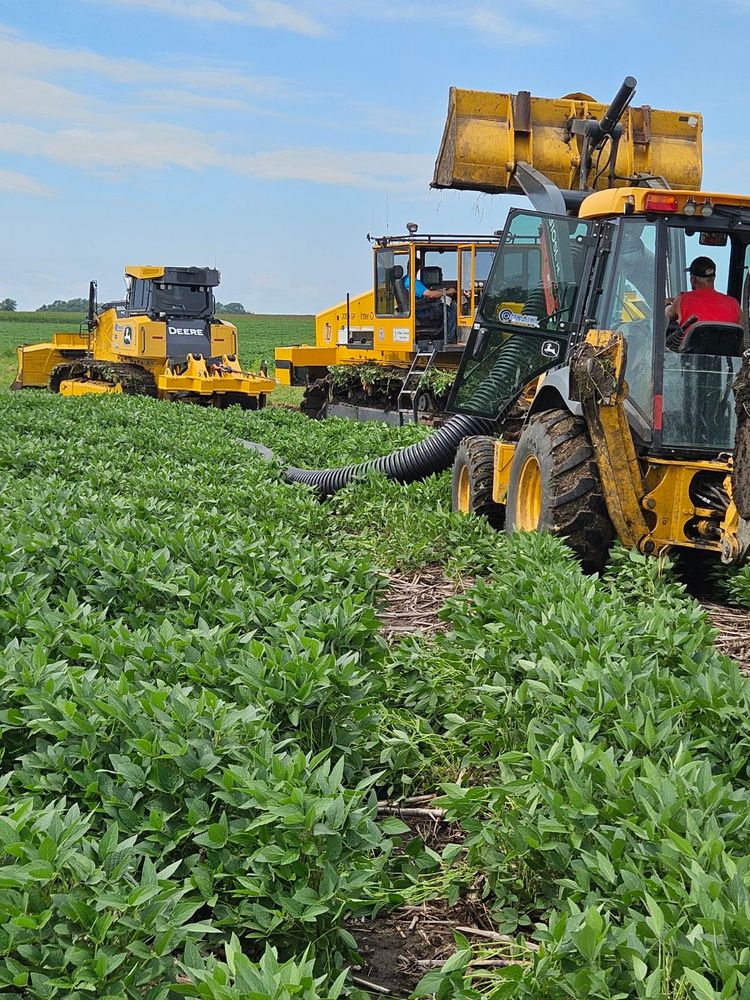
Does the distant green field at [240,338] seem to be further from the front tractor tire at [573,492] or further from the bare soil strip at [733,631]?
the bare soil strip at [733,631]

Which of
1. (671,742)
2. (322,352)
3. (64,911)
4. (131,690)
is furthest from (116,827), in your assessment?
(322,352)

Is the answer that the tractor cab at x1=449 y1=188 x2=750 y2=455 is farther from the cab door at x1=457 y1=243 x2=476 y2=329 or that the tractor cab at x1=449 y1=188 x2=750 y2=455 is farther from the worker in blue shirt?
the worker in blue shirt

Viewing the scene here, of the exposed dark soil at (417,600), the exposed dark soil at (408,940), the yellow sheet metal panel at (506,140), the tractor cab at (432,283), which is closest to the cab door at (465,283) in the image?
the tractor cab at (432,283)

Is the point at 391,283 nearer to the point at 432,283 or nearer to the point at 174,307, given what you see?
the point at 432,283

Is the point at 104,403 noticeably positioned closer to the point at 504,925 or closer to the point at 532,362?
the point at 532,362

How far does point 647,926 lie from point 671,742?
97 centimetres

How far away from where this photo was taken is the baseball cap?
20.6ft

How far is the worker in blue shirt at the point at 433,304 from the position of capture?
18.0 m

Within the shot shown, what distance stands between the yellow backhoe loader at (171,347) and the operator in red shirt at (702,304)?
54.5 ft

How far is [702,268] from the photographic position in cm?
628

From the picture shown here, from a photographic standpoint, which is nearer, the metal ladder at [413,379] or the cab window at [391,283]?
the metal ladder at [413,379]

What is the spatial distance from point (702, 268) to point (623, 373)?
91cm

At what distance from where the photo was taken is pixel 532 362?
7707 millimetres

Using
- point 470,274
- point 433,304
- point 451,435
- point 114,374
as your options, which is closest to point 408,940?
point 451,435
